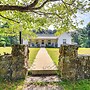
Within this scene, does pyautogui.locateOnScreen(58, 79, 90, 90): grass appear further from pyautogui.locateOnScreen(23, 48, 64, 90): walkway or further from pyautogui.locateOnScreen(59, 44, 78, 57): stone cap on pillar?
pyautogui.locateOnScreen(59, 44, 78, 57): stone cap on pillar

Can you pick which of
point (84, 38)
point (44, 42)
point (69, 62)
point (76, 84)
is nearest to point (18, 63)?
point (69, 62)

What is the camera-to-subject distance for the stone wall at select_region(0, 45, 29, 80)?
8008 millimetres

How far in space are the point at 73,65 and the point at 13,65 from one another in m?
2.46

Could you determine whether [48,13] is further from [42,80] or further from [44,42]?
[44,42]

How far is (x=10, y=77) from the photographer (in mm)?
8023

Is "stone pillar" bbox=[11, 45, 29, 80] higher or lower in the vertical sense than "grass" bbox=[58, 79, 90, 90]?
higher

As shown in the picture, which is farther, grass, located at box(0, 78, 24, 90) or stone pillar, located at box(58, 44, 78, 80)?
stone pillar, located at box(58, 44, 78, 80)

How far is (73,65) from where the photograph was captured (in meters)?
8.09

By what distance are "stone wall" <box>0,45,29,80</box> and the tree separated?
6.23 feet

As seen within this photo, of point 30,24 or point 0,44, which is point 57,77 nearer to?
point 30,24

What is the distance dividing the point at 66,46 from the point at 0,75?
298cm

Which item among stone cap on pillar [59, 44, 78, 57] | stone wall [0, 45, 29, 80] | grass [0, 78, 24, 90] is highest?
stone cap on pillar [59, 44, 78, 57]

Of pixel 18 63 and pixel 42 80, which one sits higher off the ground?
pixel 18 63

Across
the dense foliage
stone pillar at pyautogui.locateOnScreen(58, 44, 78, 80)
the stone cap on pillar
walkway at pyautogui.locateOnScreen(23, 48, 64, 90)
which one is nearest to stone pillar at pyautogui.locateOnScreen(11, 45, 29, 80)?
walkway at pyautogui.locateOnScreen(23, 48, 64, 90)
